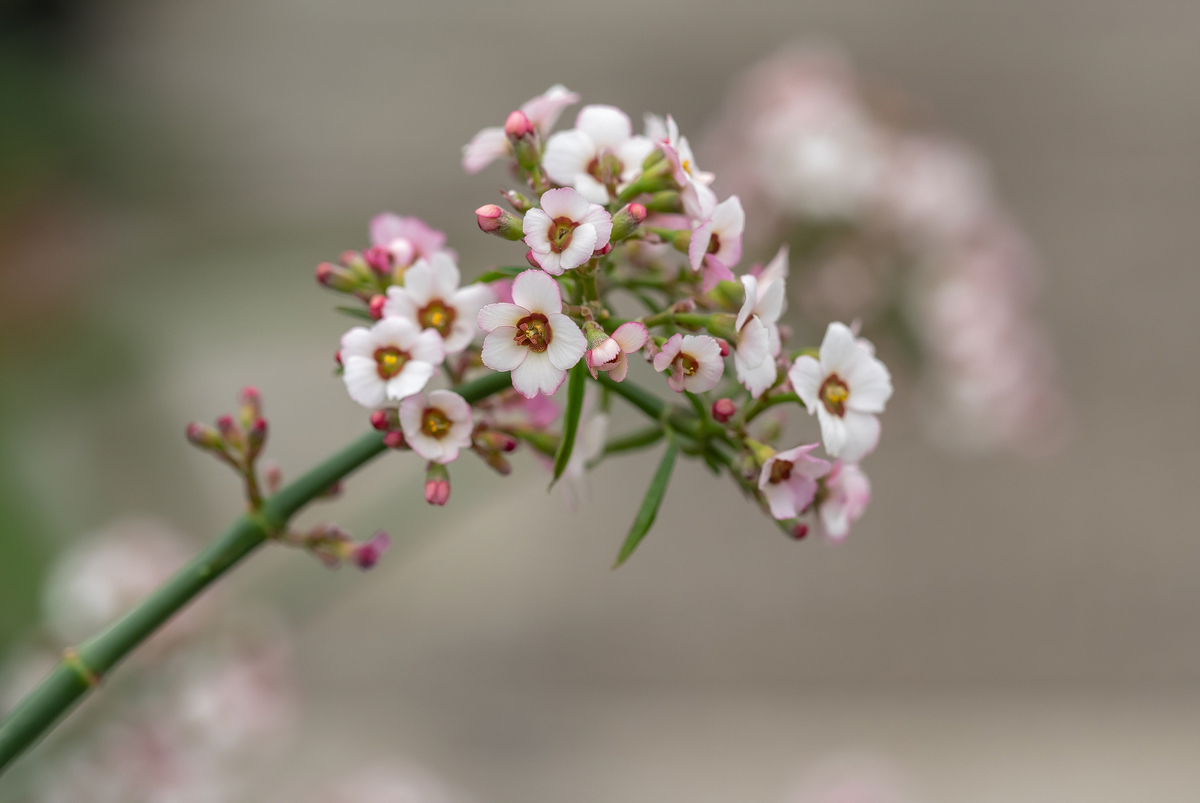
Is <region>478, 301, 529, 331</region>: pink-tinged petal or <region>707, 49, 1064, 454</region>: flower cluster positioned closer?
<region>478, 301, 529, 331</region>: pink-tinged petal

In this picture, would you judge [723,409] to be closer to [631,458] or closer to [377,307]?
[377,307]

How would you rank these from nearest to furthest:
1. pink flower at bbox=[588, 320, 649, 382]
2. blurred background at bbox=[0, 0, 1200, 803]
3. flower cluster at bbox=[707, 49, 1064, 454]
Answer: pink flower at bbox=[588, 320, 649, 382] < flower cluster at bbox=[707, 49, 1064, 454] < blurred background at bbox=[0, 0, 1200, 803]

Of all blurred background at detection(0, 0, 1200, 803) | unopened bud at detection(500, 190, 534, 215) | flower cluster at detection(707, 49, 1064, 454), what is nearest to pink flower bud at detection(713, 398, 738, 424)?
unopened bud at detection(500, 190, 534, 215)

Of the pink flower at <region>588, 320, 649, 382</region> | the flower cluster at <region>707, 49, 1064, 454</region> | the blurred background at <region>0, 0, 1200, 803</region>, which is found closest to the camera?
the pink flower at <region>588, 320, 649, 382</region>

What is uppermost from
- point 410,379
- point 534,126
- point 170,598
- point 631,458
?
point 534,126

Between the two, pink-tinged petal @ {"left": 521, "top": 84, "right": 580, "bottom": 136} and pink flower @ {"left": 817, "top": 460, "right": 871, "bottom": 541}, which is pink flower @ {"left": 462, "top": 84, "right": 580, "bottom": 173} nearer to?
pink-tinged petal @ {"left": 521, "top": 84, "right": 580, "bottom": 136}

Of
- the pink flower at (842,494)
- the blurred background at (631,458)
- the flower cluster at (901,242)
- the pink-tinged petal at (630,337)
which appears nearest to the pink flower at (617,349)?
the pink-tinged petal at (630,337)

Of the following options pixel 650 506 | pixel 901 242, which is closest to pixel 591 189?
pixel 650 506
